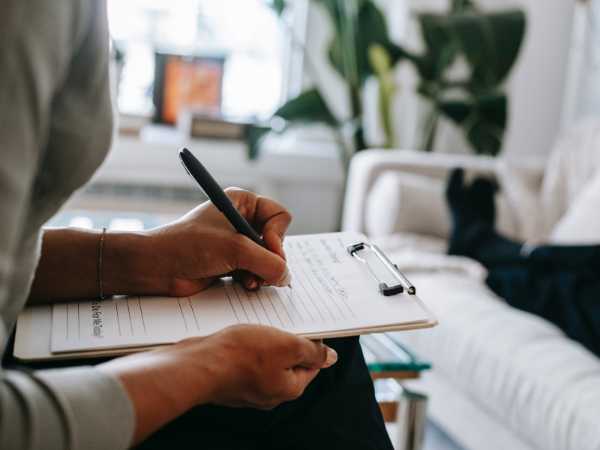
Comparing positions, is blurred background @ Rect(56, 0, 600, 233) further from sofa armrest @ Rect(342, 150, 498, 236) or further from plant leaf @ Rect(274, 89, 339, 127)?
sofa armrest @ Rect(342, 150, 498, 236)

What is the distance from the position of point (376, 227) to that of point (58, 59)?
1.81 meters

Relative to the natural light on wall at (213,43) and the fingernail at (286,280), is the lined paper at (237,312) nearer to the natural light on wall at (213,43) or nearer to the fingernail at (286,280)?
the fingernail at (286,280)

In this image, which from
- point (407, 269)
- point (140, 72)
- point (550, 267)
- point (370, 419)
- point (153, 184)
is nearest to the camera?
point (370, 419)

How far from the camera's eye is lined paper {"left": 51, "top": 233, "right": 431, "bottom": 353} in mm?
649

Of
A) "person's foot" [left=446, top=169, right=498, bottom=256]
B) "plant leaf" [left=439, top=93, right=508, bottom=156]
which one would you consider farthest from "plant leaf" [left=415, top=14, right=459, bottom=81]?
"person's foot" [left=446, top=169, right=498, bottom=256]

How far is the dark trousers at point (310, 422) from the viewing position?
0.67 metres

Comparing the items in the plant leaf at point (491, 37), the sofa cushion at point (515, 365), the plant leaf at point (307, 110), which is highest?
the plant leaf at point (491, 37)

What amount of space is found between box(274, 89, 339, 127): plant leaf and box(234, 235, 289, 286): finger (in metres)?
2.02

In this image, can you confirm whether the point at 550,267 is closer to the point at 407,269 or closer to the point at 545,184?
the point at 407,269

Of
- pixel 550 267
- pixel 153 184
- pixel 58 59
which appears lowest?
pixel 153 184

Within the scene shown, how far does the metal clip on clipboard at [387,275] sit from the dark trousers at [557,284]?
827 millimetres

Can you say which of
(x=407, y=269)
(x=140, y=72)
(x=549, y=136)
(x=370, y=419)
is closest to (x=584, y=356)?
(x=407, y=269)

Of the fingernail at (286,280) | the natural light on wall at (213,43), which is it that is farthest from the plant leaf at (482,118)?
the fingernail at (286,280)

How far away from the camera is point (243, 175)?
124 inches
